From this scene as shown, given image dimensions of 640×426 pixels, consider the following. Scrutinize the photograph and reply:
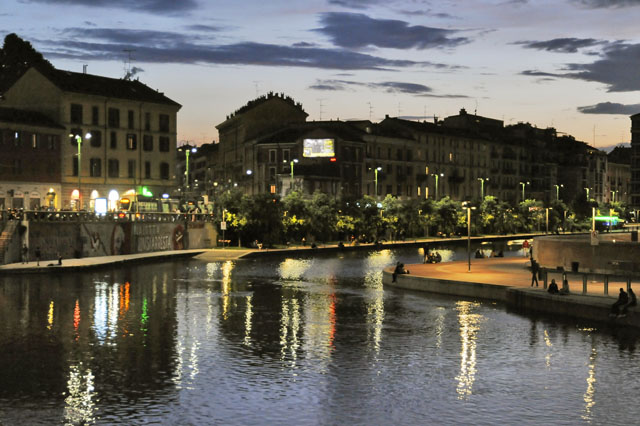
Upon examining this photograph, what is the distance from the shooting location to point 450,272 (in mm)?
55812

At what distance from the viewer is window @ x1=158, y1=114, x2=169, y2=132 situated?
359 feet

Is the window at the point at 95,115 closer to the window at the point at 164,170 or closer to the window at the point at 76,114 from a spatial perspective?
the window at the point at 76,114

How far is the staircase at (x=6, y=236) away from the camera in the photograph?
6381 cm

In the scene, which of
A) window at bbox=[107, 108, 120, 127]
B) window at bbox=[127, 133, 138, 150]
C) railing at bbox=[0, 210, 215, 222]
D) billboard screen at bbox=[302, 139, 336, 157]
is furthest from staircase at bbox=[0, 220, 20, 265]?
billboard screen at bbox=[302, 139, 336, 157]

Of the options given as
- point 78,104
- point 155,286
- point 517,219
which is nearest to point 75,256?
point 155,286

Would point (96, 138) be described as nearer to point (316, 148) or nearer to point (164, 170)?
point (164, 170)

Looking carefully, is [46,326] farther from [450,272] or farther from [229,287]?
[450,272]

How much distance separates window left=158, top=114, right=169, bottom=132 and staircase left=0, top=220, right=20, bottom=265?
44.3 metres

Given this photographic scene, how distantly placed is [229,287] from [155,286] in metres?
4.17

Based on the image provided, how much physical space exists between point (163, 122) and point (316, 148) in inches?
1066

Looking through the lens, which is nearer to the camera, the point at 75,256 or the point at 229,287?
the point at 229,287

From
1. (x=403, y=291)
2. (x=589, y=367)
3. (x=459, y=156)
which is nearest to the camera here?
(x=589, y=367)

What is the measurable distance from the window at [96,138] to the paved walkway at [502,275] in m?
49.8

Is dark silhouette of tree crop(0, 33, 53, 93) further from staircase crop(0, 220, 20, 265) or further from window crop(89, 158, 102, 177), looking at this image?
staircase crop(0, 220, 20, 265)
